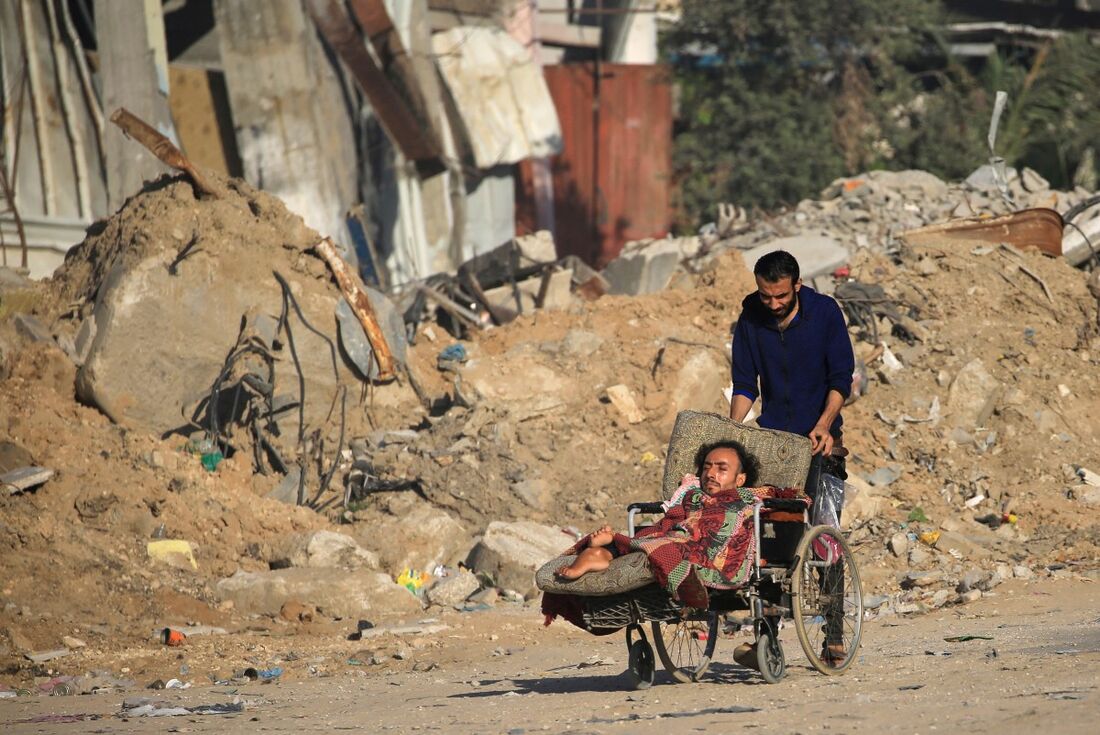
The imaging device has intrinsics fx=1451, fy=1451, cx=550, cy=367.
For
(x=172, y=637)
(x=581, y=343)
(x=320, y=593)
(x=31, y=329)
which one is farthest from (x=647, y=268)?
(x=172, y=637)

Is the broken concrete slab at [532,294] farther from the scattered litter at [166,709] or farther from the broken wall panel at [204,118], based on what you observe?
the scattered litter at [166,709]

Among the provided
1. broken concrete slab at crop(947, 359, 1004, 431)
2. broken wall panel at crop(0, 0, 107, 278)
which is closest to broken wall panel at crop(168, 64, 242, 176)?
broken wall panel at crop(0, 0, 107, 278)

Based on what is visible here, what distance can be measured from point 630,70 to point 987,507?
1202 cm

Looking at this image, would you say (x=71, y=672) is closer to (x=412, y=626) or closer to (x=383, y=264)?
(x=412, y=626)

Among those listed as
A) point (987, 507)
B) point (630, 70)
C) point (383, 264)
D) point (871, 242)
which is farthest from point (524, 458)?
point (630, 70)

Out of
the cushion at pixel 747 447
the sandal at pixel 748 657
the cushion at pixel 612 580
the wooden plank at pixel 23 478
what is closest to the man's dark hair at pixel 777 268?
the cushion at pixel 747 447

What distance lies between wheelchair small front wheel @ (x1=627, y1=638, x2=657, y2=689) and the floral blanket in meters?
0.36

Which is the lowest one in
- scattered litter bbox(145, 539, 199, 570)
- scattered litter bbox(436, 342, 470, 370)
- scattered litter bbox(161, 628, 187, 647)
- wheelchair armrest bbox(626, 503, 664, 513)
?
scattered litter bbox(145, 539, 199, 570)

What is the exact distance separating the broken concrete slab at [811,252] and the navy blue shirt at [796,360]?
22.4ft

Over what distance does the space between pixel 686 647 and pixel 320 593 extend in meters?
3.07

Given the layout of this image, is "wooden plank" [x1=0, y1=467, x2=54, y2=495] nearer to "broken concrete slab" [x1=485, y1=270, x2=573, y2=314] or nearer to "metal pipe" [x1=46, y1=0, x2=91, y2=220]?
"broken concrete slab" [x1=485, y1=270, x2=573, y2=314]

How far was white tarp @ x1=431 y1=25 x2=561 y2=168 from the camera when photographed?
1834 cm

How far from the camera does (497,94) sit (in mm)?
18719

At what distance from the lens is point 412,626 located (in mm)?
8758
